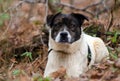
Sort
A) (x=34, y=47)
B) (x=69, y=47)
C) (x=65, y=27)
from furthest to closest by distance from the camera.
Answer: (x=34, y=47) → (x=69, y=47) → (x=65, y=27)

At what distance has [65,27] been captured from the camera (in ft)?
32.8

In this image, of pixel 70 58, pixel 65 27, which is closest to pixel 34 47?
pixel 70 58

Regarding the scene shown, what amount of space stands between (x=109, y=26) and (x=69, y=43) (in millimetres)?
2497

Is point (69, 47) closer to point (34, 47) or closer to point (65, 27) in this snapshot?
point (65, 27)

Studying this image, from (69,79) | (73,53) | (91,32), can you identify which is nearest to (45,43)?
(91,32)

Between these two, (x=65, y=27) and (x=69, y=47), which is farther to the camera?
(x=69, y=47)

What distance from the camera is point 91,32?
1237 centimetres

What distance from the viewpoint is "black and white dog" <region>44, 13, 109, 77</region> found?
10.0 metres

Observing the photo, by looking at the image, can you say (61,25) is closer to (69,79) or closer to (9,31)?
(69,79)

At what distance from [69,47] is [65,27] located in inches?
17.2

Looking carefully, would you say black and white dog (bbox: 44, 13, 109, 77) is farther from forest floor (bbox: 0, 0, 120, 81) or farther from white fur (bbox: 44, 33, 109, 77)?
forest floor (bbox: 0, 0, 120, 81)

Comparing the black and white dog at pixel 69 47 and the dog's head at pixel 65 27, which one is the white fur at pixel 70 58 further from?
the dog's head at pixel 65 27

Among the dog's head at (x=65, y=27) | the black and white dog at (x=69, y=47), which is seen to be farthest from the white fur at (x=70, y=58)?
the dog's head at (x=65, y=27)

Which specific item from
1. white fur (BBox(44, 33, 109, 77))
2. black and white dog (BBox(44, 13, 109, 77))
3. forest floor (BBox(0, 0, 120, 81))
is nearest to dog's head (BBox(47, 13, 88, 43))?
black and white dog (BBox(44, 13, 109, 77))
